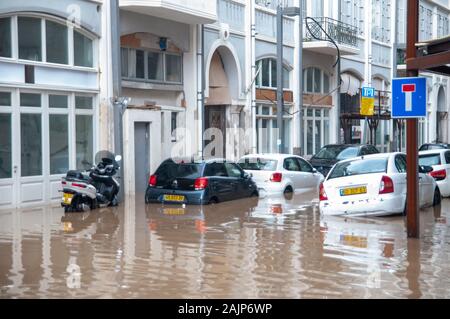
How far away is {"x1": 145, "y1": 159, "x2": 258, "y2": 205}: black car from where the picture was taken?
1594 centimetres

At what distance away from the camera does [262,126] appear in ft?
89.7

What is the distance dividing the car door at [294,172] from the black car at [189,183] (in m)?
2.97

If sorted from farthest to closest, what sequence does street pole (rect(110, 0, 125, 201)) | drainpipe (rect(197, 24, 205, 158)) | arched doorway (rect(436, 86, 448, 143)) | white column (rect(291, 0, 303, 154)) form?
→ arched doorway (rect(436, 86, 448, 143))
white column (rect(291, 0, 303, 154))
drainpipe (rect(197, 24, 205, 158))
street pole (rect(110, 0, 125, 201))

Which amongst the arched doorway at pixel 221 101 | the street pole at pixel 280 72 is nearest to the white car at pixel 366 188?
the street pole at pixel 280 72

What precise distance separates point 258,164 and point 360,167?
5.30 m

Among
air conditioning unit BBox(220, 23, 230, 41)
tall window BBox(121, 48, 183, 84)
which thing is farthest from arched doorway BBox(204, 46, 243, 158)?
tall window BBox(121, 48, 183, 84)

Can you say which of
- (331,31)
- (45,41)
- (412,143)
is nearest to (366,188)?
(412,143)

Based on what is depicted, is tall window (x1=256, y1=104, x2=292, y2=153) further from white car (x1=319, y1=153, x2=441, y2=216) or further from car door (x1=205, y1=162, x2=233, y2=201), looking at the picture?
white car (x1=319, y1=153, x2=441, y2=216)

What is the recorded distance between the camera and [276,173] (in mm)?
18984

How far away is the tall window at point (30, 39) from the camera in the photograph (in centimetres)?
1611

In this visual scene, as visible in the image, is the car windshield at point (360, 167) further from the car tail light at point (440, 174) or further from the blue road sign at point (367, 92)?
the blue road sign at point (367, 92)

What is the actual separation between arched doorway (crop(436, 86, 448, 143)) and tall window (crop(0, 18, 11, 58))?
38.2 meters

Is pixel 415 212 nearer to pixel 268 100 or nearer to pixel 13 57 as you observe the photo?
pixel 13 57
